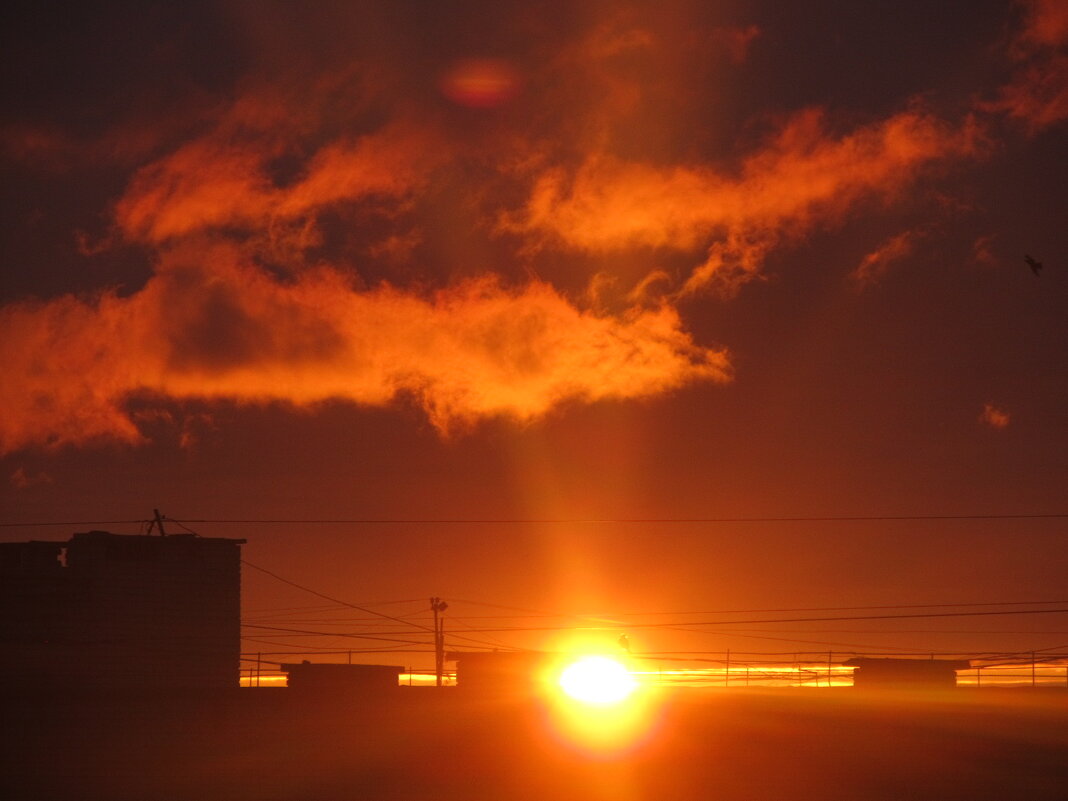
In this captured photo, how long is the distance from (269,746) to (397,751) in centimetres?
491

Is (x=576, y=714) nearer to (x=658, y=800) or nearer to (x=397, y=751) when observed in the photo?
(x=397, y=751)

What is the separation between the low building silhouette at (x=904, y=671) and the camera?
267 ft

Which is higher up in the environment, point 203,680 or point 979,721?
point 203,680

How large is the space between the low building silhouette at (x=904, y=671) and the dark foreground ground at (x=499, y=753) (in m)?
32.8

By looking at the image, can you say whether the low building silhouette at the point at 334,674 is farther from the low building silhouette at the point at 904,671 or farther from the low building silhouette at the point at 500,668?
the low building silhouette at the point at 904,671

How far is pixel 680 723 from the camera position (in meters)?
38.5

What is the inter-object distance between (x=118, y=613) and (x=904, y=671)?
4896cm

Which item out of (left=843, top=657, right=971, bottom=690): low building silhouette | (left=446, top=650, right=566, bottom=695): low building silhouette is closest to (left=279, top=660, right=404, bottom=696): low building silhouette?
(left=446, top=650, right=566, bottom=695): low building silhouette

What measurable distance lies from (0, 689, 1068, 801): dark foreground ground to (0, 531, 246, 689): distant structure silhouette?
12.2 metres

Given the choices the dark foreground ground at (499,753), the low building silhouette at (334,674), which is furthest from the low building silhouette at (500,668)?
the dark foreground ground at (499,753)

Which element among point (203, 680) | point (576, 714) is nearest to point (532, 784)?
point (576, 714)

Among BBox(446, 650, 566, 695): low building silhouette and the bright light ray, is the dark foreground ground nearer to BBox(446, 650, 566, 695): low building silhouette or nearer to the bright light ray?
the bright light ray

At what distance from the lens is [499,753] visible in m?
31.9

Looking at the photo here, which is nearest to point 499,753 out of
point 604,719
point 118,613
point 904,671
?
point 604,719
